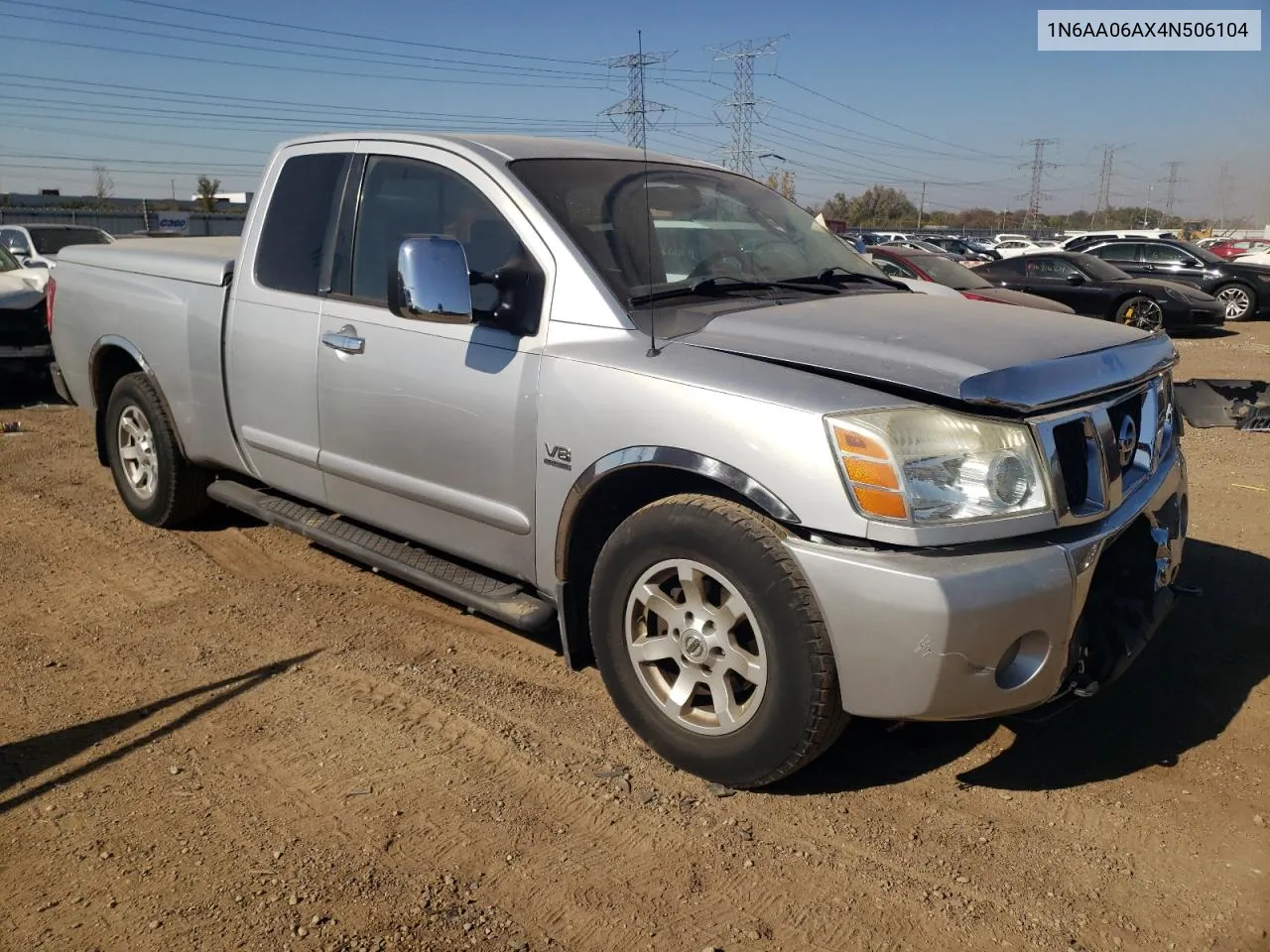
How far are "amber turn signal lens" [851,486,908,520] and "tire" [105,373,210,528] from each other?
12.7 ft

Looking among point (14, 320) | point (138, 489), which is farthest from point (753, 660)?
point (14, 320)

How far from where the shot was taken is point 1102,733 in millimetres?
3506

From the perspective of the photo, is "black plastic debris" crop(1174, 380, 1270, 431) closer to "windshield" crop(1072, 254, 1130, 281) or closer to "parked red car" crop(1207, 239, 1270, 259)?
"windshield" crop(1072, 254, 1130, 281)

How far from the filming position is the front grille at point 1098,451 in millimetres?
2789

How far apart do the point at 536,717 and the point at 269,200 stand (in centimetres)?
267

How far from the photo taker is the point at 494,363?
3.54 meters

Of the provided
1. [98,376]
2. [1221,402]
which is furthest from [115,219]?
[1221,402]

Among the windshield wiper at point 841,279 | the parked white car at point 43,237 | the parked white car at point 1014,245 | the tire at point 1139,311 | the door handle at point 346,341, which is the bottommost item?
the tire at point 1139,311

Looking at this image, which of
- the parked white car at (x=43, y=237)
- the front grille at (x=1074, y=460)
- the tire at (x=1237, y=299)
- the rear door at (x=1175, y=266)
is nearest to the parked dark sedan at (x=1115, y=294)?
the rear door at (x=1175, y=266)

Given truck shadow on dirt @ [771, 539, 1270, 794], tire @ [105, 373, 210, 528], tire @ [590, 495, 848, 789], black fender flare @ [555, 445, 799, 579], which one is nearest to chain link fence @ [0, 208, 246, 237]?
tire @ [105, 373, 210, 528]

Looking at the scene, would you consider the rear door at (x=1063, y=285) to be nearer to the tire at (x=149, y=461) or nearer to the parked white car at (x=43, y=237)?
the tire at (x=149, y=461)

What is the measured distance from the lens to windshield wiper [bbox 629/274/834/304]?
349cm

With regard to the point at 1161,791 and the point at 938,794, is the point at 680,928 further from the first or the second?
the point at 1161,791

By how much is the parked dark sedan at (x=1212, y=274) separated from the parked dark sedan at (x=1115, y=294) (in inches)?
101
